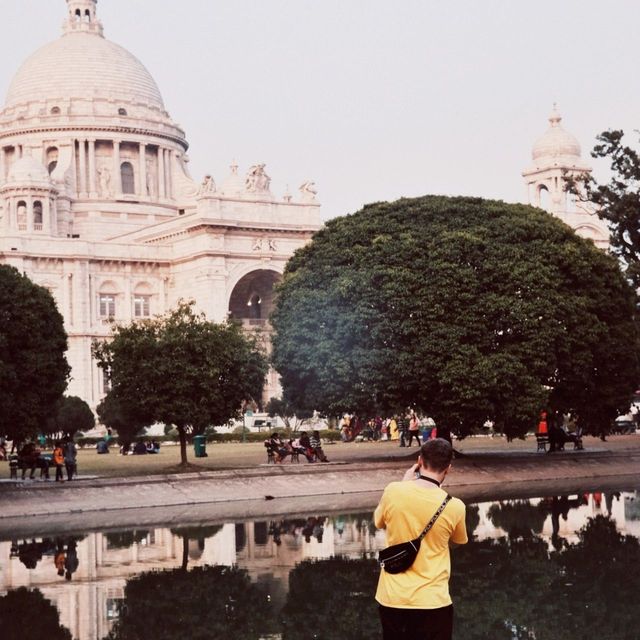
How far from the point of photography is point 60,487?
36.4m

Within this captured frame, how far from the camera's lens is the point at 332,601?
65.2 ft

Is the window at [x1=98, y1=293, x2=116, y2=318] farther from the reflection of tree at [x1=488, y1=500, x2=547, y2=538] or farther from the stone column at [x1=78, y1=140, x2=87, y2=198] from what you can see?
the reflection of tree at [x1=488, y1=500, x2=547, y2=538]

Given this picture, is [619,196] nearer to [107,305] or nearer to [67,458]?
[67,458]

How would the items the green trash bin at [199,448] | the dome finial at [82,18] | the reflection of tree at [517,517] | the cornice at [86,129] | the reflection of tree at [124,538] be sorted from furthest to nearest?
the dome finial at [82,18]
the cornice at [86,129]
the green trash bin at [199,448]
the reflection of tree at [517,517]
the reflection of tree at [124,538]

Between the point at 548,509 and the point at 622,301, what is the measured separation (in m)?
Answer: 15.5

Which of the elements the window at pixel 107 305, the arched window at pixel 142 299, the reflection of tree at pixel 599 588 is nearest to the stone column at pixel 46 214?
the window at pixel 107 305

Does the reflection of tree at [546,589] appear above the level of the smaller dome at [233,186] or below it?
below

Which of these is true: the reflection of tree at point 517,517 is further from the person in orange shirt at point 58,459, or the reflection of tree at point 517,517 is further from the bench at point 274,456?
the bench at point 274,456

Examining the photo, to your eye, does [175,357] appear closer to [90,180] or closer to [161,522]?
[161,522]

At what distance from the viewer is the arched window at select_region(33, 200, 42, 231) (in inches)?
4316

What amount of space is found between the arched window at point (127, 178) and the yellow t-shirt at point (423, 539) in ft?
362

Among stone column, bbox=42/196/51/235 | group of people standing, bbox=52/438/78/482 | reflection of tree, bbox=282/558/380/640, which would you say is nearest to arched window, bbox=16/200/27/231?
stone column, bbox=42/196/51/235

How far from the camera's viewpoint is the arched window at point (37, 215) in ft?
360

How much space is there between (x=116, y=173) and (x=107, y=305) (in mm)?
20727
